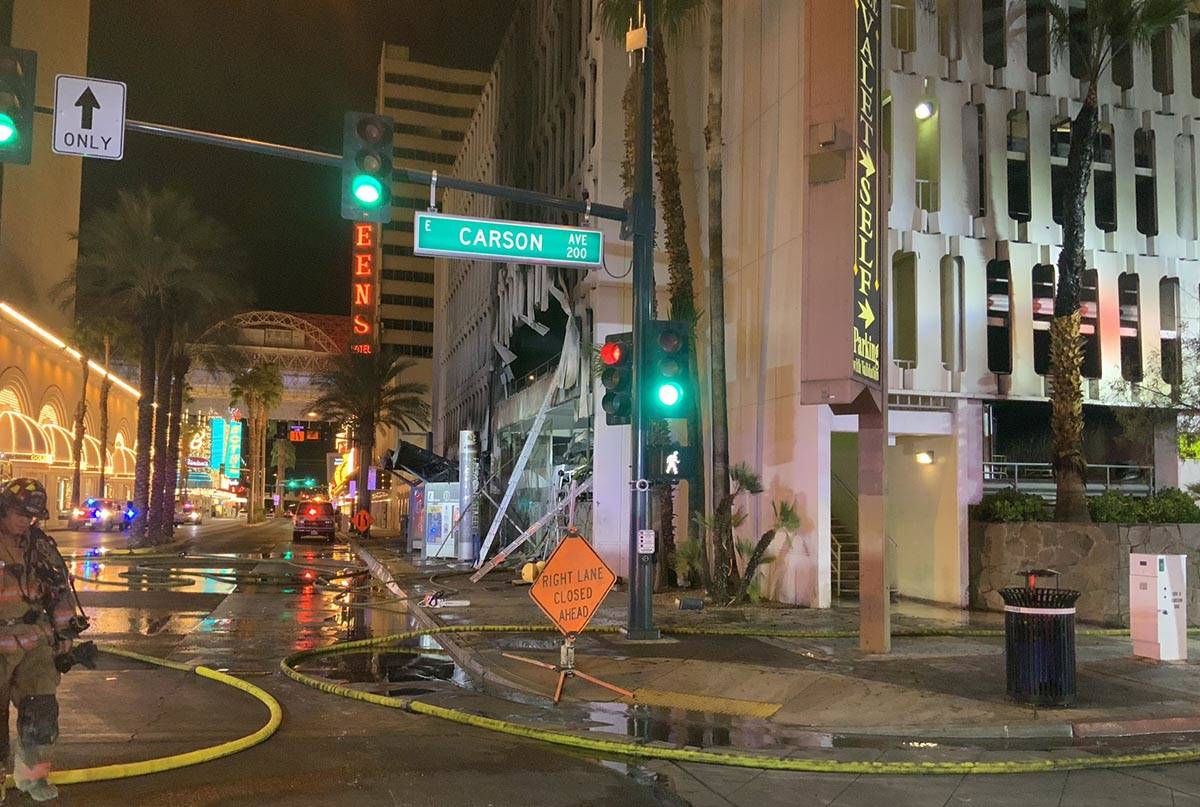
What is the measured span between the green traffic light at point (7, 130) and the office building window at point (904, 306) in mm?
13507

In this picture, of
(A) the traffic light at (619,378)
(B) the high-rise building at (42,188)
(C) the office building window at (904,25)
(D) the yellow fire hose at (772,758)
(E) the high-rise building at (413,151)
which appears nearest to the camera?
(D) the yellow fire hose at (772,758)

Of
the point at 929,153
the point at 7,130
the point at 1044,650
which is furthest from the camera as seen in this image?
the point at 929,153

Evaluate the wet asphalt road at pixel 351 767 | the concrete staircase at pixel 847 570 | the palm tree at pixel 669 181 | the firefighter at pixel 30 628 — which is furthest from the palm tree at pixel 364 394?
the firefighter at pixel 30 628

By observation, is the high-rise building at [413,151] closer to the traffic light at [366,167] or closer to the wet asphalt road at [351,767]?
the traffic light at [366,167]

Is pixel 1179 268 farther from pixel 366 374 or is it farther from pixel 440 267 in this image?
pixel 440 267

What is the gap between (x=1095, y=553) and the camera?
15.5m

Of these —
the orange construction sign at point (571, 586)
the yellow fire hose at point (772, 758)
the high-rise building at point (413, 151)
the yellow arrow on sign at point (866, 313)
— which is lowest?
the yellow fire hose at point (772, 758)

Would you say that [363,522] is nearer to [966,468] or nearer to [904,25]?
[966,468]

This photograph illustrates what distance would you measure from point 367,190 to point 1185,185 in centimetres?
1652

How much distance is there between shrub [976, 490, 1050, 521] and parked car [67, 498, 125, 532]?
49491 millimetres

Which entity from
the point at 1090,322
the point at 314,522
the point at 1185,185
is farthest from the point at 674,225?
the point at 314,522

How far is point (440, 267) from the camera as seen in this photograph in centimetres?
6594

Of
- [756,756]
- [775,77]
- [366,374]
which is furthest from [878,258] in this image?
[366,374]

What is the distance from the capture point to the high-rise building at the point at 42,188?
53.4 meters
